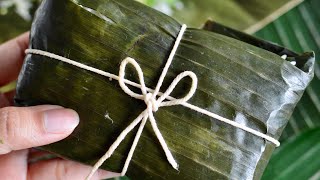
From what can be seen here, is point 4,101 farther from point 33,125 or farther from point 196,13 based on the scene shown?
point 196,13

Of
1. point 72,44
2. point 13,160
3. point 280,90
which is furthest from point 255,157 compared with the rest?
point 13,160

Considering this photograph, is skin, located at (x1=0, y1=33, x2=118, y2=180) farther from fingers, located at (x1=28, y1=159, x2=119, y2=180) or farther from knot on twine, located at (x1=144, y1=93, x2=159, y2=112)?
knot on twine, located at (x1=144, y1=93, x2=159, y2=112)

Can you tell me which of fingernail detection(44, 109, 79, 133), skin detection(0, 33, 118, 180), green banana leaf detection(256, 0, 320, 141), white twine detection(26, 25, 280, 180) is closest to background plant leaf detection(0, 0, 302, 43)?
green banana leaf detection(256, 0, 320, 141)

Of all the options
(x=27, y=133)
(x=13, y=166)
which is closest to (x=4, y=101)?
(x=13, y=166)

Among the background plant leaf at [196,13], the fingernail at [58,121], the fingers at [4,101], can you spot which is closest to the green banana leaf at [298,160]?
the background plant leaf at [196,13]

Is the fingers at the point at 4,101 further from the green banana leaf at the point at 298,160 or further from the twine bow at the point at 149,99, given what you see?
the green banana leaf at the point at 298,160

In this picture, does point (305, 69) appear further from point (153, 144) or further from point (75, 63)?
point (75, 63)
